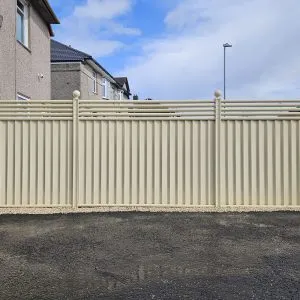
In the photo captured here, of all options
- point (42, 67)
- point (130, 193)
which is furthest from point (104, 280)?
point (42, 67)

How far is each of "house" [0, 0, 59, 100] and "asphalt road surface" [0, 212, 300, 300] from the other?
517 cm

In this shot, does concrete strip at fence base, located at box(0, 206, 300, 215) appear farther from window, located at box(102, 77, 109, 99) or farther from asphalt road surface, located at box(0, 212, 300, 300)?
window, located at box(102, 77, 109, 99)

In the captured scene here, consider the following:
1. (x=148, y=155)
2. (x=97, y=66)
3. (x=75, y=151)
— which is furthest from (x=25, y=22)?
(x=97, y=66)

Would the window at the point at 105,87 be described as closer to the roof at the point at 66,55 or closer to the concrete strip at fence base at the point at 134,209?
the roof at the point at 66,55

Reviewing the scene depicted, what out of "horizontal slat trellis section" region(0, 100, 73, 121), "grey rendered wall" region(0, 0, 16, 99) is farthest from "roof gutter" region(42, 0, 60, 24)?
"horizontal slat trellis section" region(0, 100, 73, 121)

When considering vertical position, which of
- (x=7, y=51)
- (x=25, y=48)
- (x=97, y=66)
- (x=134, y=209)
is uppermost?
(x=97, y=66)

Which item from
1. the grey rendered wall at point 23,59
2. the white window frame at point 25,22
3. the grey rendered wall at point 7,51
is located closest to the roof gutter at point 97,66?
the grey rendered wall at point 23,59

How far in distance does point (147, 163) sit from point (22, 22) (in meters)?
7.35

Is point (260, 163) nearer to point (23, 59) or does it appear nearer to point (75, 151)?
point (75, 151)

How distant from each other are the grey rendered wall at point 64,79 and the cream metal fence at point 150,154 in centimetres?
1629

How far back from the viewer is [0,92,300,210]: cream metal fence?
805 cm

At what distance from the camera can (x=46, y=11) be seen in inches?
559

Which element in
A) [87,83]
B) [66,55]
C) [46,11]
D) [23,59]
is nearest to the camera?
[23,59]

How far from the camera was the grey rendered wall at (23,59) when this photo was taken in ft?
35.9
